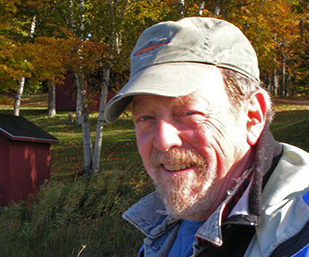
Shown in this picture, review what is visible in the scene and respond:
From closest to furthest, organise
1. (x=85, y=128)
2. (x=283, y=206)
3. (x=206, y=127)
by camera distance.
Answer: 1. (x=283, y=206)
2. (x=206, y=127)
3. (x=85, y=128)

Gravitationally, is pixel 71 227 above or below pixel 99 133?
above

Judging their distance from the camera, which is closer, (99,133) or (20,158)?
(20,158)

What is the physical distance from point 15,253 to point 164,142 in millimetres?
3392

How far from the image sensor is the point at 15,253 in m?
4.38

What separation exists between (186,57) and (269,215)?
68cm

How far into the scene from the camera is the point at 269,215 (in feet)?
4.47

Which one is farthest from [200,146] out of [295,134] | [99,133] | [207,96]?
[295,134]

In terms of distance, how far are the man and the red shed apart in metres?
9.25

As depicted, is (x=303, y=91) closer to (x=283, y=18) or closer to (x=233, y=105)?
(x=283, y=18)

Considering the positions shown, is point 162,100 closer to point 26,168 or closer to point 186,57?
point 186,57

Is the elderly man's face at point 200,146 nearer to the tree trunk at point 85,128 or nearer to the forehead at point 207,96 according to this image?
the forehead at point 207,96

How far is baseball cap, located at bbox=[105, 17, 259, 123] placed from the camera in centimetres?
158

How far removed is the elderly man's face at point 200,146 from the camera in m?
1.66

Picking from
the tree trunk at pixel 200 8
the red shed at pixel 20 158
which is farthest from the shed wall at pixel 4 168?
the tree trunk at pixel 200 8
